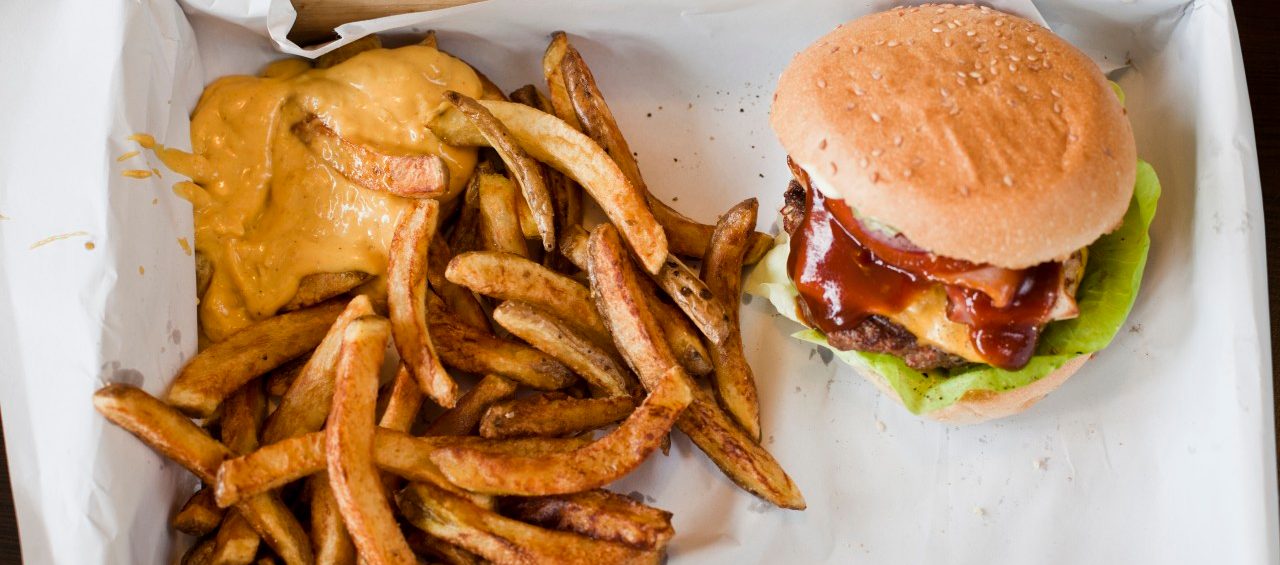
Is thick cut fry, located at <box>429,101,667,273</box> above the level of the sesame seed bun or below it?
below

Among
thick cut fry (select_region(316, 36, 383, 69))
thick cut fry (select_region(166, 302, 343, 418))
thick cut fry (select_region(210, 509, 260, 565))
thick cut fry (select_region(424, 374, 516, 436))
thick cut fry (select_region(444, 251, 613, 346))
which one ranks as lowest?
thick cut fry (select_region(210, 509, 260, 565))

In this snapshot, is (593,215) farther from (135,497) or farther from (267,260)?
(135,497)

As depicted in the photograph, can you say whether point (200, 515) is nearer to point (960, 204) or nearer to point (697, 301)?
point (697, 301)

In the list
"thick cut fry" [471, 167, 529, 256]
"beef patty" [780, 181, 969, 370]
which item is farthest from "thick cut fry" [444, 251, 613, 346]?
"beef patty" [780, 181, 969, 370]

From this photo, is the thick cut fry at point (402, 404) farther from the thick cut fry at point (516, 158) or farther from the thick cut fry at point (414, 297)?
the thick cut fry at point (516, 158)

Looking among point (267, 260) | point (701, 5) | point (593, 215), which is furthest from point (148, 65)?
point (701, 5)

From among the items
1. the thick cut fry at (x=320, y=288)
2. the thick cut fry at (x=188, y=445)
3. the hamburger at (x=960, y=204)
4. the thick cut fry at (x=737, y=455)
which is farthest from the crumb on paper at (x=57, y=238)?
the hamburger at (x=960, y=204)

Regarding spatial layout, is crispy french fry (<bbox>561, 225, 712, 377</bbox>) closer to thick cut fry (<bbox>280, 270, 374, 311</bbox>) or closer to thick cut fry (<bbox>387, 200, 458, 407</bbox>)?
thick cut fry (<bbox>387, 200, 458, 407</bbox>)
